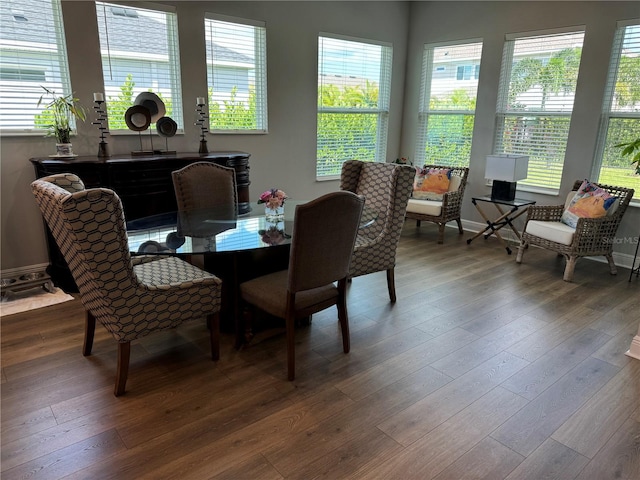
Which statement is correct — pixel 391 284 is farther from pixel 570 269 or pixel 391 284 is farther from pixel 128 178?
pixel 128 178

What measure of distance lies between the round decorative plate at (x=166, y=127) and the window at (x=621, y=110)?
164 inches

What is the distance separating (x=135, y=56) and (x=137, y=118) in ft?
1.91

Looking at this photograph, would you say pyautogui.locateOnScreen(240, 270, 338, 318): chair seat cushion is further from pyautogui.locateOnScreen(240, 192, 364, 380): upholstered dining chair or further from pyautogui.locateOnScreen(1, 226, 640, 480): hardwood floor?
pyautogui.locateOnScreen(1, 226, 640, 480): hardwood floor

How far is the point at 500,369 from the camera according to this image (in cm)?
257

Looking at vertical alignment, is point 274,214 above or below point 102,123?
below

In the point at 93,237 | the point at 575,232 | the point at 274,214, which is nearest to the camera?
the point at 93,237

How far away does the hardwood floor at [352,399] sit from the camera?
1860mm

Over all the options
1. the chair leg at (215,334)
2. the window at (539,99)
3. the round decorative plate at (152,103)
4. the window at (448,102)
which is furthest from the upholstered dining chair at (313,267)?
the window at (448,102)

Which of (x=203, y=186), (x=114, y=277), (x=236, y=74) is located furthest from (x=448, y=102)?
(x=114, y=277)

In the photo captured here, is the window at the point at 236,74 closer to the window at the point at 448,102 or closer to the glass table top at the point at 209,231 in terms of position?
the glass table top at the point at 209,231

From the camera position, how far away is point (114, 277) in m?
2.05

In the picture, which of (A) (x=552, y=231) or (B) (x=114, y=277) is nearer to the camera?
(B) (x=114, y=277)

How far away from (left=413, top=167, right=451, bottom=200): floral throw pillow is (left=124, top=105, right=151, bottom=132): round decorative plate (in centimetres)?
312

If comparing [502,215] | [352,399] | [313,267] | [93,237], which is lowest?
[352,399]
